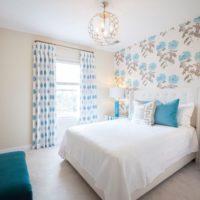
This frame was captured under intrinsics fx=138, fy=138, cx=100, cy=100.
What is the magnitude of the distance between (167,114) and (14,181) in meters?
2.38

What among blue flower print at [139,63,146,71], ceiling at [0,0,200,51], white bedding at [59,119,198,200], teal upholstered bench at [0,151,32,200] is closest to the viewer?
teal upholstered bench at [0,151,32,200]

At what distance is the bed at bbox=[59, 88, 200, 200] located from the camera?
4.56ft

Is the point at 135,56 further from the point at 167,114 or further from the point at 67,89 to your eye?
the point at 67,89

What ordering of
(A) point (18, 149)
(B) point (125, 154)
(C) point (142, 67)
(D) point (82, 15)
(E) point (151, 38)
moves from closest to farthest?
(B) point (125, 154), (D) point (82, 15), (A) point (18, 149), (E) point (151, 38), (C) point (142, 67)

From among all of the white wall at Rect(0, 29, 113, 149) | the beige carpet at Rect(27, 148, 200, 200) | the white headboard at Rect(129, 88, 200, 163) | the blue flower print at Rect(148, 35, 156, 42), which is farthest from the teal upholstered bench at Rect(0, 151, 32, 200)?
the blue flower print at Rect(148, 35, 156, 42)

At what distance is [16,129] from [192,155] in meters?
3.51

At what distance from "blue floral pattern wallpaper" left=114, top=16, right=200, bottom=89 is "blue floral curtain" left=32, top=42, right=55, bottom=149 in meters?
2.10

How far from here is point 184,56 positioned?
2.71 meters

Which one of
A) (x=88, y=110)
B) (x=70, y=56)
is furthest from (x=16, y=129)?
(x=70, y=56)

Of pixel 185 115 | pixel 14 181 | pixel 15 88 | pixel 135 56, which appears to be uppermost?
pixel 135 56

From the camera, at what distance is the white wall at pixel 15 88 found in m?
2.82

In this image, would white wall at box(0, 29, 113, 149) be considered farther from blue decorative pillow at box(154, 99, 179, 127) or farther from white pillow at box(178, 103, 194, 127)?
white pillow at box(178, 103, 194, 127)

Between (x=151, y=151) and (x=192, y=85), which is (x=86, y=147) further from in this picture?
(x=192, y=85)

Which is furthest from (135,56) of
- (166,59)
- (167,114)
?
(167,114)
